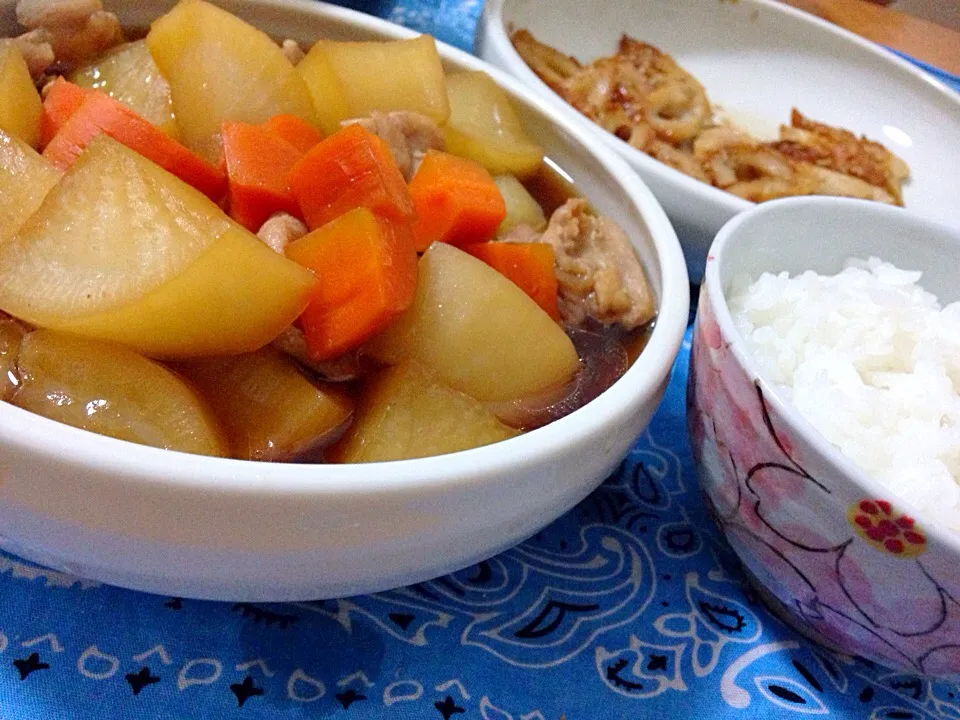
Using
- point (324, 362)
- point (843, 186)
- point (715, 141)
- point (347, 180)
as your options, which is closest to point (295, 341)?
point (324, 362)

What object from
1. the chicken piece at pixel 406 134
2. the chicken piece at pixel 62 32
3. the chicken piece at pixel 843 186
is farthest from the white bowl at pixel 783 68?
the chicken piece at pixel 62 32

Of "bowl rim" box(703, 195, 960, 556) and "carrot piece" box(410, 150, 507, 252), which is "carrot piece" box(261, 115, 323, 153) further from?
"bowl rim" box(703, 195, 960, 556)

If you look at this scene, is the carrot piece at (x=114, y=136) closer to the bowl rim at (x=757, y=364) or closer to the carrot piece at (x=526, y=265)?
the carrot piece at (x=526, y=265)

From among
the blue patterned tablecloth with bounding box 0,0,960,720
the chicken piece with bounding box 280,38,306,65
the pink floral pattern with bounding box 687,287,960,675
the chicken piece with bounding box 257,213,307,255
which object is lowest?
the blue patterned tablecloth with bounding box 0,0,960,720

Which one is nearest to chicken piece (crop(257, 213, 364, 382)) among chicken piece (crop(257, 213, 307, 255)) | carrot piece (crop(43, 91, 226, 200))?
chicken piece (crop(257, 213, 307, 255))

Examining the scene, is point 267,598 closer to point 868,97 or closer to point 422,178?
point 422,178

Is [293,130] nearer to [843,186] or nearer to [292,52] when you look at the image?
[292,52]
